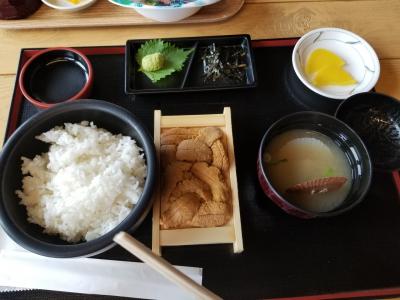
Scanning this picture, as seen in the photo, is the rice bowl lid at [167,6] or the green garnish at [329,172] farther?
the rice bowl lid at [167,6]

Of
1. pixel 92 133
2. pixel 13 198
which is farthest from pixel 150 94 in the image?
pixel 13 198

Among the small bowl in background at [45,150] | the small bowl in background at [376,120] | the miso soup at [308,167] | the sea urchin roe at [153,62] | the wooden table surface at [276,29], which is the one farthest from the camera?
the wooden table surface at [276,29]

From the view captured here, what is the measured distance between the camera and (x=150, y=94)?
1.28 metres

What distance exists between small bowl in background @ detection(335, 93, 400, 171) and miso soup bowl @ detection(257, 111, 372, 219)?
14 cm

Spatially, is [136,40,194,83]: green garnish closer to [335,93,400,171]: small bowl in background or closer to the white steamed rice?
the white steamed rice

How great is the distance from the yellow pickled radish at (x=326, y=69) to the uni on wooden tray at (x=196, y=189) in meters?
0.46

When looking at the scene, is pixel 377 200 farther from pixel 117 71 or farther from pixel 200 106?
pixel 117 71

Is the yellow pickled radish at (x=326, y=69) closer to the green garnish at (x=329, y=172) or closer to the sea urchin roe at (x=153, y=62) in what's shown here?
the green garnish at (x=329, y=172)

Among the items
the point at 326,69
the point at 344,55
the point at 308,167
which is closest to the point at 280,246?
the point at 308,167

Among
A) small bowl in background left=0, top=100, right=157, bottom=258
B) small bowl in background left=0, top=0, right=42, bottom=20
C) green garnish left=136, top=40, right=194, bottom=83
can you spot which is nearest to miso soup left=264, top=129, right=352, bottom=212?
small bowl in background left=0, top=100, right=157, bottom=258

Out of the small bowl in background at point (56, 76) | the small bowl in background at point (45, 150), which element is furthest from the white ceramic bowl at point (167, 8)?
the small bowl in background at point (45, 150)

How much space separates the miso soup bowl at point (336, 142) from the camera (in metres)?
0.97

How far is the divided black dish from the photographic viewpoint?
4.20 ft

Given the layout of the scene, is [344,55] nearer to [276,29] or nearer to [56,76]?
[276,29]
